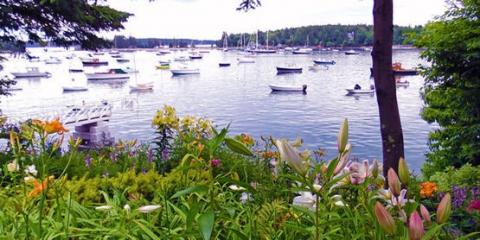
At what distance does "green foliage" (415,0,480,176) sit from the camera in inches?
223

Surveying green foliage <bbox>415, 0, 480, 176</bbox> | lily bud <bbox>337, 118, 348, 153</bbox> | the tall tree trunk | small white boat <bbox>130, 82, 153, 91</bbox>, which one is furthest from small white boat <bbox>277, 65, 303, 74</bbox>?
lily bud <bbox>337, 118, 348, 153</bbox>

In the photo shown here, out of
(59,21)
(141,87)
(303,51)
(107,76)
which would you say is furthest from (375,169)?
(303,51)

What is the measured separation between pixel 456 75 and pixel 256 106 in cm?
2469

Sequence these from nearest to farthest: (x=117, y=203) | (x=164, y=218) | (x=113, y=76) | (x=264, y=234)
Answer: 1. (x=264, y=234)
2. (x=164, y=218)
3. (x=117, y=203)
4. (x=113, y=76)

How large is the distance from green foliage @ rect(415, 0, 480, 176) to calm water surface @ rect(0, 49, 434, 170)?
9.34m

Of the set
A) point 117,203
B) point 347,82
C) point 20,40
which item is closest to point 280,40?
point 347,82

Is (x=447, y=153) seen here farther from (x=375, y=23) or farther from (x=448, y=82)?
(x=375, y=23)

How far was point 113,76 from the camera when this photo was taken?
157 feet

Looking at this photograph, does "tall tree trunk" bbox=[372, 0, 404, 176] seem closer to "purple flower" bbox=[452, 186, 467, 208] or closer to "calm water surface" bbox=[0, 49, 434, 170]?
"purple flower" bbox=[452, 186, 467, 208]

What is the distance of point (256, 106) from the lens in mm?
30531

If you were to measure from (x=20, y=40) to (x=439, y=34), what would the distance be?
7438 millimetres

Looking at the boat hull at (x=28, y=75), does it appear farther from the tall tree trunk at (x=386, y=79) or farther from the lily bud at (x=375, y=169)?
the lily bud at (x=375, y=169)

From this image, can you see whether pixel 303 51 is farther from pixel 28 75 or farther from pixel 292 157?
pixel 292 157

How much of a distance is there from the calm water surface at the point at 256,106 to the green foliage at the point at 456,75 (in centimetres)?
934
